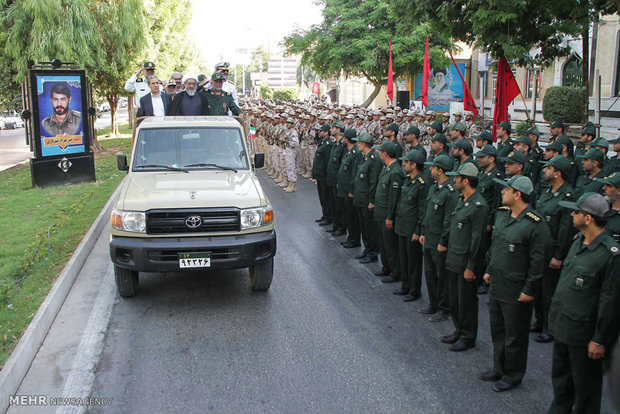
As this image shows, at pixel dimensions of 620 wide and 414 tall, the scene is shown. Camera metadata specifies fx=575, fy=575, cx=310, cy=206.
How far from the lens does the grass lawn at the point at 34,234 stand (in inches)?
259

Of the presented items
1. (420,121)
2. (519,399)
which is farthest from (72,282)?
(420,121)

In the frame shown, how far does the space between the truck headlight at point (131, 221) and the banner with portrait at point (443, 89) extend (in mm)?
27138

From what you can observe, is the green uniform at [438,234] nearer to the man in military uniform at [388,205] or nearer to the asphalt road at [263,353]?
the asphalt road at [263,353]

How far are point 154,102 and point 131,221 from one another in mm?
4201

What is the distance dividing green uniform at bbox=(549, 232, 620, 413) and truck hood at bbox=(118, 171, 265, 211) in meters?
3.71

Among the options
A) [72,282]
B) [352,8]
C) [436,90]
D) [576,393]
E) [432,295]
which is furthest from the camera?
[436,90]

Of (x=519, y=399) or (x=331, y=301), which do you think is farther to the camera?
(x=331, y=301)

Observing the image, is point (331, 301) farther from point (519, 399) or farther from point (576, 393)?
point (576, 393)

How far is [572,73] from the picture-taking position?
2542 cm

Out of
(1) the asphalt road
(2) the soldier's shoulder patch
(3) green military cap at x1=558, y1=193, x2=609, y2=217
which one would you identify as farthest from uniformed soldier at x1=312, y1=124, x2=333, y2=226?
(3) green military cap at x1=558, y1=193, x2=609, y2=217

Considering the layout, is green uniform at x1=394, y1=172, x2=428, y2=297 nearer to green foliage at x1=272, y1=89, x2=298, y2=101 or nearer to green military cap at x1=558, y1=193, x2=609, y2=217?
green military cap at x1=558, y1=193, x2=609, y2=217

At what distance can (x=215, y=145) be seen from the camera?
8.09 m

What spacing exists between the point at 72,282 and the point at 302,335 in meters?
3.64

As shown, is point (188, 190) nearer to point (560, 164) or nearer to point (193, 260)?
point (193, 260)
